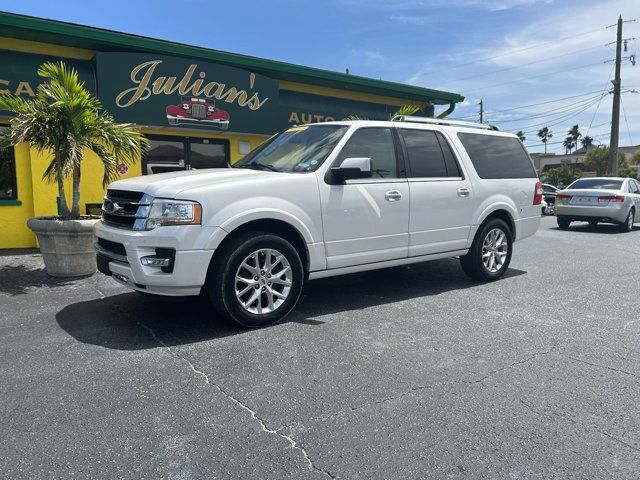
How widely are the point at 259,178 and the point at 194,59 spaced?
669 centimetres

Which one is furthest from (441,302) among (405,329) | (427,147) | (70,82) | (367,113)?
(367,113)

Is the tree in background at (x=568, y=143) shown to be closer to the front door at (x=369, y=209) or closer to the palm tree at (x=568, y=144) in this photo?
the palm tree at (x=568, y=144)

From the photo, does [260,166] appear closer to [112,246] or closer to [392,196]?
[392,196]

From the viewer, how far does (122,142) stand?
6797 mm

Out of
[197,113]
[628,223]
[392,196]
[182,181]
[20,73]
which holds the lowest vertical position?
[628,223]

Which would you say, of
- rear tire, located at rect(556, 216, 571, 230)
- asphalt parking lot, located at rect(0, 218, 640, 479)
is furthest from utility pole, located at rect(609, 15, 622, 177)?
asphalt parking lot, located at rect(0, 218, 640, 479)

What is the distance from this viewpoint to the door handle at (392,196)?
5208mm

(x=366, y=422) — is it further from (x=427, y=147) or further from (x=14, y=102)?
(x=14, y=102)

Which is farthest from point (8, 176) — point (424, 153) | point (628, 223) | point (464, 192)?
point (628, 223)

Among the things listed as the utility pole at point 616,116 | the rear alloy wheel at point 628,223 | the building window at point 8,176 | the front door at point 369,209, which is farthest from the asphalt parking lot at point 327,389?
the utility pole at point 616,116

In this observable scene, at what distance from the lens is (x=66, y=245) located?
638cm

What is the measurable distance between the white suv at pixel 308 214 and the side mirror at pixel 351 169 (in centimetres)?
1

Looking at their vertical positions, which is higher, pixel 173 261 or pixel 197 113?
pixel 197 113

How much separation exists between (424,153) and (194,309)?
3.16 metres
